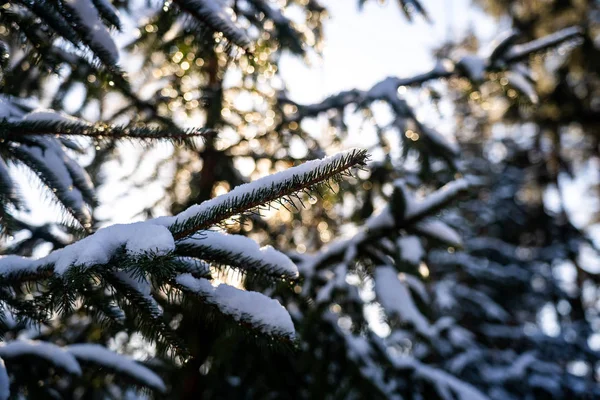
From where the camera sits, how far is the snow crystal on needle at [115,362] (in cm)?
208

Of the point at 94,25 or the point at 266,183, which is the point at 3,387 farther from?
the point at 94,25

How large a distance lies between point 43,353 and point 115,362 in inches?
12.0

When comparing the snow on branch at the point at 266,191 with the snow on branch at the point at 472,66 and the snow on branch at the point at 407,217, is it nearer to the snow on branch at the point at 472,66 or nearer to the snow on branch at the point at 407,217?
the snow on branch at the point at 407,217

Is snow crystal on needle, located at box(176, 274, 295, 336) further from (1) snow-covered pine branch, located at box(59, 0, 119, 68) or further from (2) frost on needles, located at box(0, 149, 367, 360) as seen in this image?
(1) snow-covered pine branch, located at box(59, 0, 119, 68)

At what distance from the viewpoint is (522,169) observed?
14.0m

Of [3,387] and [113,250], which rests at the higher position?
[113,250]

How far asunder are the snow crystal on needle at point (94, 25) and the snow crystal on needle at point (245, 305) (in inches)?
43.3

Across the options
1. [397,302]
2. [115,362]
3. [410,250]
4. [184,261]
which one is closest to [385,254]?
[410,250]

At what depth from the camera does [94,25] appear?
177 centimetres

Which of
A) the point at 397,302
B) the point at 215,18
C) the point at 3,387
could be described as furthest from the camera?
the point at 397,302

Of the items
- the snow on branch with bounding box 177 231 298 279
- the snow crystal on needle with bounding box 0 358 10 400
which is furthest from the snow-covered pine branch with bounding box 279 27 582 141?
the snow crystal on needle with bounding box 0 358 10 400

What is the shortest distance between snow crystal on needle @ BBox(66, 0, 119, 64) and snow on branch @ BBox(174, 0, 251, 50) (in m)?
0.31

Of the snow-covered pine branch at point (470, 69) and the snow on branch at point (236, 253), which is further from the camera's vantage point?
the snow-covered pine branch at point (470, 69)

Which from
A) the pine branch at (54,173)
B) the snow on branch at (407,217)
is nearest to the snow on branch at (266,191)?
the pine branch at (54,173)
